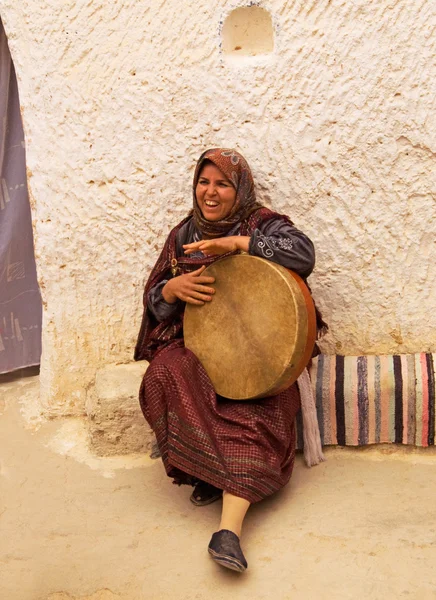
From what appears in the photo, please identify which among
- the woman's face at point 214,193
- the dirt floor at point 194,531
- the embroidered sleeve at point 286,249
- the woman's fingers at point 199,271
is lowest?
the dirt floor at point 194,531

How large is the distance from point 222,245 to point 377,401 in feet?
3.13

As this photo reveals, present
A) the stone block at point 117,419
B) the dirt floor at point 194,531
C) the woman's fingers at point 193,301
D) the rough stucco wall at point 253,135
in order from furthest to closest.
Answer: the stone block at point 117,419 < the rough stucco wall at point 253,135 < the woman's fingers at point 193,301 < the dirt floor at point 194,531

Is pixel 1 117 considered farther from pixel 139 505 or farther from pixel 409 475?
pixel 409 475

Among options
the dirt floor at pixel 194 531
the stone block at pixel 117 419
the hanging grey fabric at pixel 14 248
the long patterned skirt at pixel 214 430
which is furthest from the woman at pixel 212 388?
the hanging grey fabric at pixel 14 248

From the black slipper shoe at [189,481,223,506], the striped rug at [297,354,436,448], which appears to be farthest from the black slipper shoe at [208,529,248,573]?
the striped rug at [297,354,436,448]

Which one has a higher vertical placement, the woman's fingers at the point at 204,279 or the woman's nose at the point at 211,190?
the woman's nose at the point at 211,190

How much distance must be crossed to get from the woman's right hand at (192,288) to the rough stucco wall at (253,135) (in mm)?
477

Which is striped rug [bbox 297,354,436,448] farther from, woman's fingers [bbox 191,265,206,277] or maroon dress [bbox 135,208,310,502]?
woman's fingers [bbox 191,265,206,277]

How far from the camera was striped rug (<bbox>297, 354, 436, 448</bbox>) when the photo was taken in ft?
10.5

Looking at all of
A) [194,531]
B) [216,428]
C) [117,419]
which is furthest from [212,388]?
[117,419]

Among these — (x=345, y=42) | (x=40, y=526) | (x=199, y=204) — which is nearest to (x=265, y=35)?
(x=345, y=42)

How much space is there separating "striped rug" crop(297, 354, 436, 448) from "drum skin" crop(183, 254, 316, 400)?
51cm

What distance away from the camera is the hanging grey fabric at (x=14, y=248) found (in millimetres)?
3877

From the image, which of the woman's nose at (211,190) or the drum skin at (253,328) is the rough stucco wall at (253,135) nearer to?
the woman's nose at (211,190)
